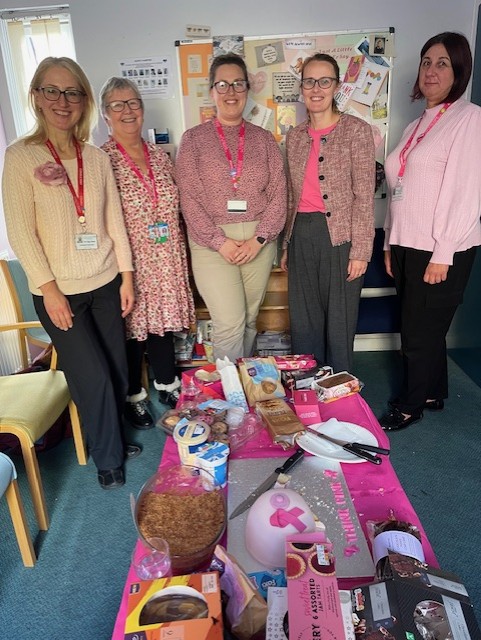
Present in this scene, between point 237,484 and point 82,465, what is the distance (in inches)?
49.5

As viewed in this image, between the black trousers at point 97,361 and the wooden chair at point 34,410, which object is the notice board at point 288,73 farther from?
the wooden chair at point 34,410

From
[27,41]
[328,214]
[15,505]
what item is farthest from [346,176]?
[27,41]

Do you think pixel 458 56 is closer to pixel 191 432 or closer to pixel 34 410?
pixel 191 432

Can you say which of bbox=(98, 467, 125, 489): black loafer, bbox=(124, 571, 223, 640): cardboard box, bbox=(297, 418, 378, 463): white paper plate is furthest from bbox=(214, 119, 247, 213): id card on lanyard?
bbox=(124, 571, 223, 640): cardboard box

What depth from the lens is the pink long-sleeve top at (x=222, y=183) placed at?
1.97m

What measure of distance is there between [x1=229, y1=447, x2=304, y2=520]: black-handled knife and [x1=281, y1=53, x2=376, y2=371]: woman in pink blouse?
1090mm

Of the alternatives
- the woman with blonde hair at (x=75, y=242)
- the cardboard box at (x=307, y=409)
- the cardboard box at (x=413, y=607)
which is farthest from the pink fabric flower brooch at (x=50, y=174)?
the cardboard box at (x=413, y=607)

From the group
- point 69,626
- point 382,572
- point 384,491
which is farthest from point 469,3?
point 69,626

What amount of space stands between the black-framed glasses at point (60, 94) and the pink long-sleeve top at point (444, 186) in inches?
51.5

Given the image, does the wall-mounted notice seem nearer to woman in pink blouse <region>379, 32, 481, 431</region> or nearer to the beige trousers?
the beige trousers

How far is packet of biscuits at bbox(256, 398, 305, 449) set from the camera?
3.89 ft

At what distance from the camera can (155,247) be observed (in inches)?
79.6

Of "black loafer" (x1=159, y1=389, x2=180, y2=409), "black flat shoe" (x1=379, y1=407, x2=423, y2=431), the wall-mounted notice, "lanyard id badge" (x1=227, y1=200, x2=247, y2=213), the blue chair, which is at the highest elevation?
the wall-mounted notice

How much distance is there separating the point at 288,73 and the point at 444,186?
1369 millimetres
